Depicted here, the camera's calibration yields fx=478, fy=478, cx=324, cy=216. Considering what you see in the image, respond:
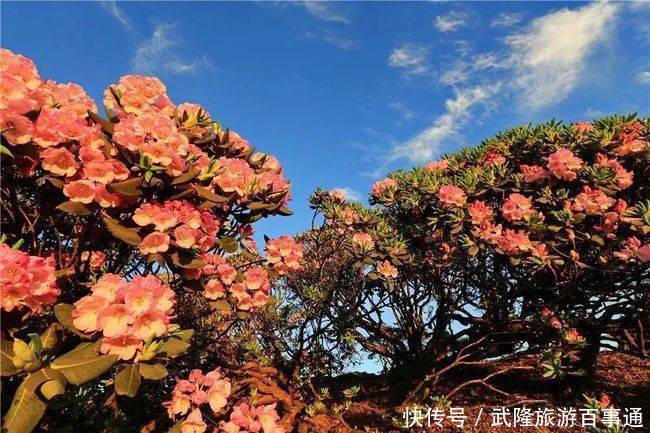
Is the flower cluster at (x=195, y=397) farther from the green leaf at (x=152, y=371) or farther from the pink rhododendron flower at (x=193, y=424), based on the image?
the green leaf at (x=152, y=371)

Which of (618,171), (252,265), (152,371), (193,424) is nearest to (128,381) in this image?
(152,371)

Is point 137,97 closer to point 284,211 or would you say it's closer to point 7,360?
point 284,211

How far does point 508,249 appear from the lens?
4.25 m

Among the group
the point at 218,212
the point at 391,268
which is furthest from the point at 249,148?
the point at 391,268

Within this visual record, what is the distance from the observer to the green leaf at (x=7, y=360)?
1695 mm

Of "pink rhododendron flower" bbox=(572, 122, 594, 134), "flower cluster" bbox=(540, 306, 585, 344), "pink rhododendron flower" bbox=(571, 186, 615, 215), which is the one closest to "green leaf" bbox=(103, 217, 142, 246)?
"pink rhododendron flower" bbox=(571, 186, 615, 215)

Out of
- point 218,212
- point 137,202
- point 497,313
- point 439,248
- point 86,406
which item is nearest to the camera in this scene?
point 137,202

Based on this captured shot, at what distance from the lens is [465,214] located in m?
4.53

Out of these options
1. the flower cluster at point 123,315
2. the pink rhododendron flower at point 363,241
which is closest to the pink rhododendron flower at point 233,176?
the flower cluster at point 123,315

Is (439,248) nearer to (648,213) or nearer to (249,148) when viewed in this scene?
(648,213)

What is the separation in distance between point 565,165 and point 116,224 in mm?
3982

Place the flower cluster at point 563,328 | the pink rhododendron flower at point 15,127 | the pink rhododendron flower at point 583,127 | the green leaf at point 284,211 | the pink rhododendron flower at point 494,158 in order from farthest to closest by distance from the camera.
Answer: the pink rhododendron flower at point 494,158, the pink rhododendron flower at point 583,127, the flower cluster at point 563,328, the green leaf at point 284,211, the pink rhododendron flower at point 15,127

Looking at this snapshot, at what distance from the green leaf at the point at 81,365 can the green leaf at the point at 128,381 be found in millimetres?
63

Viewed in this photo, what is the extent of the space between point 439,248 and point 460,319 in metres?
1.29
